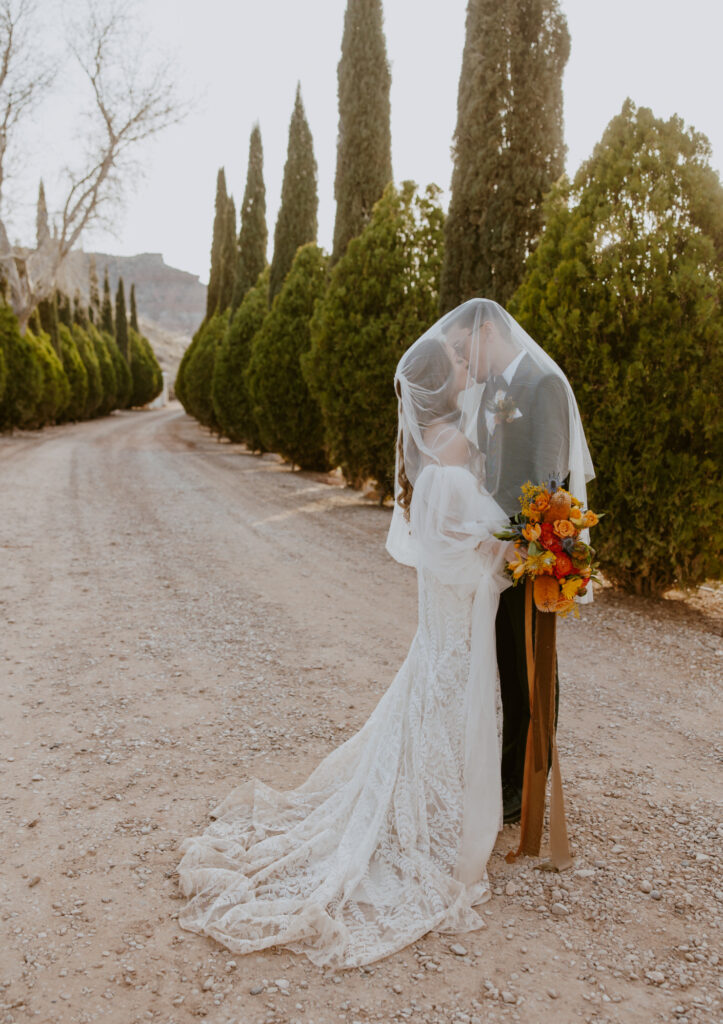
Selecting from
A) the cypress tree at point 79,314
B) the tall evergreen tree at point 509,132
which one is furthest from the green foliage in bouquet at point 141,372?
the tall evergreen tree at point 509,132

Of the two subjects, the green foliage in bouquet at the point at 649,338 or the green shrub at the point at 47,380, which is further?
the green shrub at the point at 47,380

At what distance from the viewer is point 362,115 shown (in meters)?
15.9

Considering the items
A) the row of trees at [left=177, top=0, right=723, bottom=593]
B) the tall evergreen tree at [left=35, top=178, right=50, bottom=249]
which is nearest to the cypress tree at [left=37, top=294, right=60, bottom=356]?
the tall evergreen tree at [left=35, top=178, right=50, bottom=249]

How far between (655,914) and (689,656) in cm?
318

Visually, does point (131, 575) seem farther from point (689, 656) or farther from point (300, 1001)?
point (300, 1001)

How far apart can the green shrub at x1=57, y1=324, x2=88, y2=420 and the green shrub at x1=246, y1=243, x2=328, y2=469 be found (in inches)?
657

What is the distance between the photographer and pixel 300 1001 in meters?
2.16

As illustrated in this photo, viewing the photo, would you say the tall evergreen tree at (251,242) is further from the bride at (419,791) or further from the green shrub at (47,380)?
the bride at (419,791)

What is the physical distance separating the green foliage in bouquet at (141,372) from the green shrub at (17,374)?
95.1ft

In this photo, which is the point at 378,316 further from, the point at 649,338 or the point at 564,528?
the point at 564,528

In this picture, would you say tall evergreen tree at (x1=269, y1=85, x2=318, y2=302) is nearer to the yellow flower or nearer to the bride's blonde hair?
the bride's blonde hair

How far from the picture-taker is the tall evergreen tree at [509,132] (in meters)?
9.71

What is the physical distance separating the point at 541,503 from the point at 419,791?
1124 millimetres


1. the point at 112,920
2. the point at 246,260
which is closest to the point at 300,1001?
the point at 112,920
